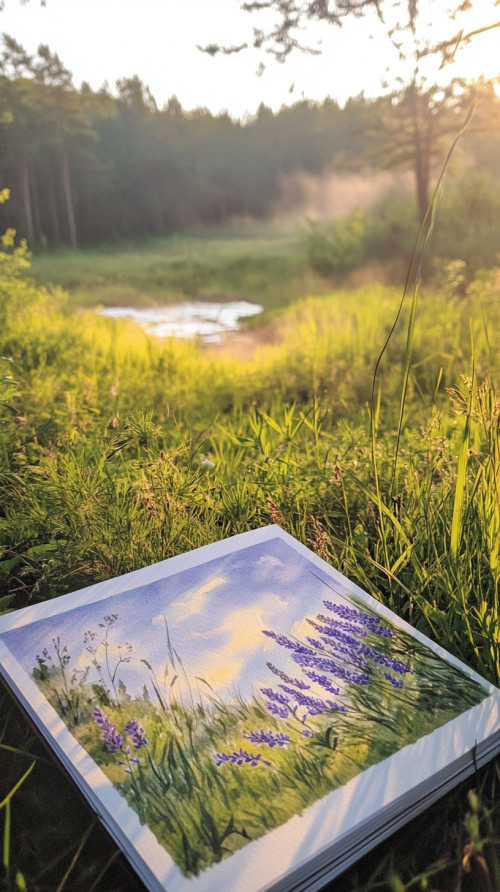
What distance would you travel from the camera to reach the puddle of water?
7.45 feet

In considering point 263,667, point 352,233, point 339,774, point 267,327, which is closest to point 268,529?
point 263,667

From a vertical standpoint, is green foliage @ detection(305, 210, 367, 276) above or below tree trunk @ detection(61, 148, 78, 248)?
below

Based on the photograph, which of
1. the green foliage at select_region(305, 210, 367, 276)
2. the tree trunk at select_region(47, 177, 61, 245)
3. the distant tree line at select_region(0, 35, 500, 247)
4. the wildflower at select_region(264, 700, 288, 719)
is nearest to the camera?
the wildflower at select_region(264, 700, 288, 719)

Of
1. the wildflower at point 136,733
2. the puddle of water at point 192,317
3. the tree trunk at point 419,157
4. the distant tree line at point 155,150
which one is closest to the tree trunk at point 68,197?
the distant tree line at point 155,150

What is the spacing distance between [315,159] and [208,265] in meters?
0.55

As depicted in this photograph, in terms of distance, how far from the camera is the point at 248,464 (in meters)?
1.30

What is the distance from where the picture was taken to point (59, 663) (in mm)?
697

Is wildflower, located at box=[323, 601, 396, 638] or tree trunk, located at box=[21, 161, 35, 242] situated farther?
tree trunk, located at box=[21, 161, 35, 242]

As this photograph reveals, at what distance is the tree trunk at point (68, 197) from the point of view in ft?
7.05

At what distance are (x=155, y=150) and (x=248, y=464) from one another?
142 cm

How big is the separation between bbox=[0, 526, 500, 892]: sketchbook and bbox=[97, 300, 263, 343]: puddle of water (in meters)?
1.52

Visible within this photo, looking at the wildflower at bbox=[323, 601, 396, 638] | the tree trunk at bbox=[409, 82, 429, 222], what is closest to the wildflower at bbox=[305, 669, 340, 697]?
the wildflower at bbox=[323, 601, 396, 638]

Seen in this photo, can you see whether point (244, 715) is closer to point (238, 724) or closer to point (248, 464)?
point (238, 724)

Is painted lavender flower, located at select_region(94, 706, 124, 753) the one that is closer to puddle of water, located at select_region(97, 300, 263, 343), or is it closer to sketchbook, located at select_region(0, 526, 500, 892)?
sketchbook, located at select_region(0, 526, 500, 892)
